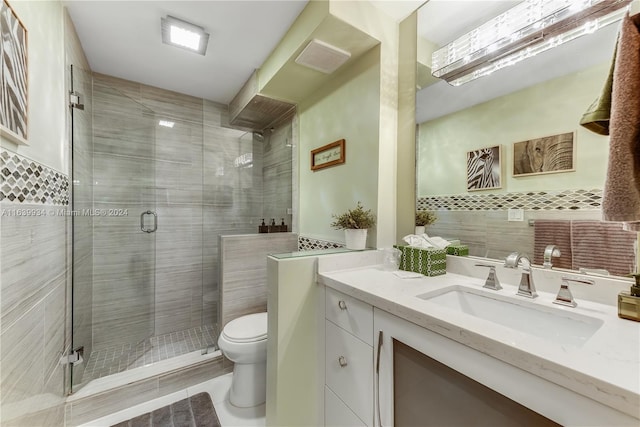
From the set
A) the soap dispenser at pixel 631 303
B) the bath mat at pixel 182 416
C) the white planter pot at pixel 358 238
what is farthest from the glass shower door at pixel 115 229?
the soap dispenser at pixel 631 303

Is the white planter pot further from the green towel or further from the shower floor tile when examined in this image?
the shower floor tile

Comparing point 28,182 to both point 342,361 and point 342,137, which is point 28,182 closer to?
point 342,361

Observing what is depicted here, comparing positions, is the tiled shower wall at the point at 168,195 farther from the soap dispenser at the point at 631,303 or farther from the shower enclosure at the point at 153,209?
the soap dispenser at the point at 631,303

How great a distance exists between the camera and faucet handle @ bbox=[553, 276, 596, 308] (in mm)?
874

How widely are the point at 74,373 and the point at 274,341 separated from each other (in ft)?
4.51

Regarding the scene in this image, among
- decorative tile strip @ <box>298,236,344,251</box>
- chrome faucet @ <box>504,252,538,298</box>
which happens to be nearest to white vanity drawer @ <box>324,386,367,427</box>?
chrome faucet @ <box>504,252,538,298</box>

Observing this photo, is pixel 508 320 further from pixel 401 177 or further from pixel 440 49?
pixel 440 49

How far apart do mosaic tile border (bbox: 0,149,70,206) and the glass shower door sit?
491 millimetres

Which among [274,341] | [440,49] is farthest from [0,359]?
[440,49]

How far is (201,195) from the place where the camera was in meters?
2.60

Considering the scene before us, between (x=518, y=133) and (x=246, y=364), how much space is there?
1915mm

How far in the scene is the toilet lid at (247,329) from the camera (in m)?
1.59

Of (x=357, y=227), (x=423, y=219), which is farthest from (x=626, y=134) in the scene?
(x=357, y=227)

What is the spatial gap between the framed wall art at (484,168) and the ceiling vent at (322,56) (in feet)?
3.30
